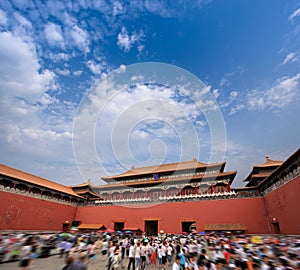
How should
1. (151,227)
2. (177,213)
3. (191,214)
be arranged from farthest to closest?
(151,227)
(177,213)
(191,214)

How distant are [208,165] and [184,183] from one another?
3.52 meters

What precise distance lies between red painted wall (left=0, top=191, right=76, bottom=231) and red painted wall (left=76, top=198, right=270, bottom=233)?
12.4 ft

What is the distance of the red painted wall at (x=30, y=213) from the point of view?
17.3 metres

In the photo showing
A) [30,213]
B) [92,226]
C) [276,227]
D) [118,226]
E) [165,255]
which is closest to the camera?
[165,255]

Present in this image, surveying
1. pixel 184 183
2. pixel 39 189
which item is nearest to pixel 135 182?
pixel 184 183

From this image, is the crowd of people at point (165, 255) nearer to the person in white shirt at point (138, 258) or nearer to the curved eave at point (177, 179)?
the person in white shirt at point (138, 258)

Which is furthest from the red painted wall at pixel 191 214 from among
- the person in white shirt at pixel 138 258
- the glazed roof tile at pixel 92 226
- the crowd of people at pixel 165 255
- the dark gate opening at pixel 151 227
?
the person in white shirt at pixel 138 258

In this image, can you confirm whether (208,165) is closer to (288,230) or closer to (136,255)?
(288,230)

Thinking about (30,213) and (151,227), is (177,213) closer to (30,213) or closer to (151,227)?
(151,227)

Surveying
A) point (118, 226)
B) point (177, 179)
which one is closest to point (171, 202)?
point (177, 179)

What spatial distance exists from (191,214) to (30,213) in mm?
16156

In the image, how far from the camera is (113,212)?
23.3 metres

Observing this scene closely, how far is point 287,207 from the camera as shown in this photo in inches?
557

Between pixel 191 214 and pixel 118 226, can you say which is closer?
pixel 191 214
